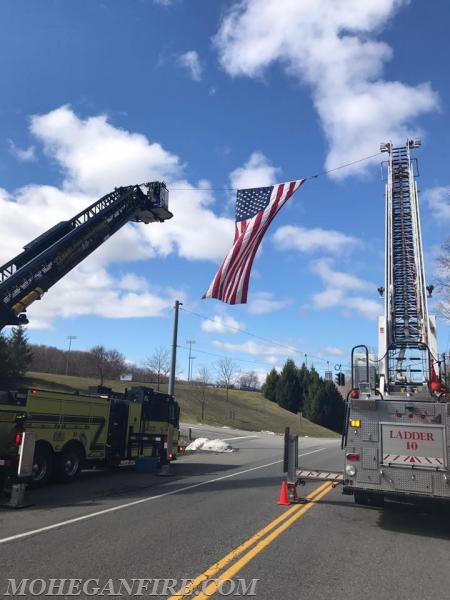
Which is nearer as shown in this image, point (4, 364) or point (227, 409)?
point (4, 364)

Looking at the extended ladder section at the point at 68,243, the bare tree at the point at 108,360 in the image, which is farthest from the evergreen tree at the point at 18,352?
the extended ladder section at the point at 68,243

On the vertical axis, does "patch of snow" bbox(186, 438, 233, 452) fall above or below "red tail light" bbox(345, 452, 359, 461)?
below

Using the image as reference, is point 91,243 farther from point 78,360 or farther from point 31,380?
point 78,360

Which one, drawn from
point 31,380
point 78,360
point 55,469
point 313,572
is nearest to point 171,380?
point 55,469

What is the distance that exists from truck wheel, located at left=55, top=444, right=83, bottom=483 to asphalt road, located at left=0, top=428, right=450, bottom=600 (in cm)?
103

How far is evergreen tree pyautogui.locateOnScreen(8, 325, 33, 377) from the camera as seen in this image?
191 ft

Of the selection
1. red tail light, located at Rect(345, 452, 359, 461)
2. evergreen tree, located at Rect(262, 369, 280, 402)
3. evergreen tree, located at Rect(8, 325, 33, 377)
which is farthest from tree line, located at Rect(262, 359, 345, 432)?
red tail light, located at Rect(345, 452, 359, 461)

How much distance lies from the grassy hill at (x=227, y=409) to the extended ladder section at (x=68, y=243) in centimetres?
3853

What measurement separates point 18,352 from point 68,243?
48.7 meters

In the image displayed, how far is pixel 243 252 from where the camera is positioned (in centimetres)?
1473

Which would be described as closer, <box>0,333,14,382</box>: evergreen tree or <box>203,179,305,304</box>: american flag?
<box>203,179,305,304</box>: american flag

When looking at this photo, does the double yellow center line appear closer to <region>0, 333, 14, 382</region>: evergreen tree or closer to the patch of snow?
the patch of snow

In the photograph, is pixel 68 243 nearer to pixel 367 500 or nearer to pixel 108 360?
pixel 367 500

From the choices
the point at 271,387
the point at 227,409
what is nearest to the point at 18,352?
the point at 227,409
